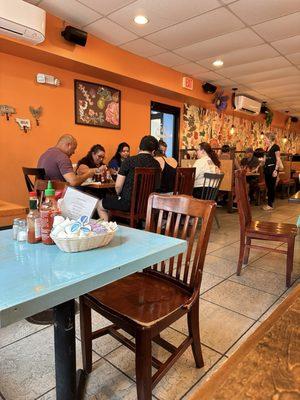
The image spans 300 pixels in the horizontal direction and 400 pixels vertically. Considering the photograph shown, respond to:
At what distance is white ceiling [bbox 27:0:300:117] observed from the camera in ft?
10.2

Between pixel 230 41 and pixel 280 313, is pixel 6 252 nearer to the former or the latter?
pixel 280 313

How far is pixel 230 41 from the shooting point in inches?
157

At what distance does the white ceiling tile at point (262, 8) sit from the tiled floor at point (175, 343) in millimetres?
2843

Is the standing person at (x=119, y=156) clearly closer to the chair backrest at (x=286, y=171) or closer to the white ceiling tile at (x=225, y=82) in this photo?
the white ceiling tile at (x=225, y=82)

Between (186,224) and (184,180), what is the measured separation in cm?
223

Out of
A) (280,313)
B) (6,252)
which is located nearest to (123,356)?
(6,252)

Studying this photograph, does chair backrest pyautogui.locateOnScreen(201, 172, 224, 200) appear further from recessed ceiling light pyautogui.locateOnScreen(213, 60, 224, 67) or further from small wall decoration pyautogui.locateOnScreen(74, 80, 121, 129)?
recessed ceiling light pyautogui.locateOnScreen(213, 60, 224, 67)

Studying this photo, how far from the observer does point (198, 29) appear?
3.62 meters

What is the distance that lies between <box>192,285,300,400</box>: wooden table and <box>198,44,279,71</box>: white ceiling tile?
179 inches

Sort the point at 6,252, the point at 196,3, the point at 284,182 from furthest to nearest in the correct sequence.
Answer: the point at 284,182, the point at 196,3, the point at 6,252

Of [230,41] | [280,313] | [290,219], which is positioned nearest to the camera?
[280,313]

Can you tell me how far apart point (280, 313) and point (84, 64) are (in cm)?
392

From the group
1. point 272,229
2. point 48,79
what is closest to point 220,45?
point 48,79

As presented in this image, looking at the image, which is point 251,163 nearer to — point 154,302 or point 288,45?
point 288,45
